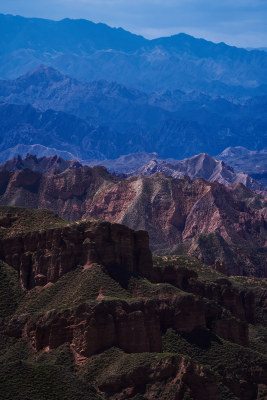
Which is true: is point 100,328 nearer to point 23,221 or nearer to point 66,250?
point 66,250

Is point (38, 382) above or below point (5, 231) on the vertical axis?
below

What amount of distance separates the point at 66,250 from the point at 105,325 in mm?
11703

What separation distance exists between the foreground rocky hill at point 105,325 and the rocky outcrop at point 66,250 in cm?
8

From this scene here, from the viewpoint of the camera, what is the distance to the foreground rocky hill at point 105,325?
223ft

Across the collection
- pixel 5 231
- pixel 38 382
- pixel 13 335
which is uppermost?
pixel 5 231

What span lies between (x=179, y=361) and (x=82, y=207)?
131 meters

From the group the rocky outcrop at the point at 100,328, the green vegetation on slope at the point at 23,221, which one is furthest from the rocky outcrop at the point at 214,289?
the rocky outcrop at the point at 100,328

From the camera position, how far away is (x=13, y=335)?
7631 cm

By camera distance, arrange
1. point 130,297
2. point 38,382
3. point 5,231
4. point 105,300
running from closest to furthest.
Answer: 1. point 38,382
2. point 105,300
3. point 130,297
4. point 5,231

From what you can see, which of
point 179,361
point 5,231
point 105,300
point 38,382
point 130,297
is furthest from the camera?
point 5,231

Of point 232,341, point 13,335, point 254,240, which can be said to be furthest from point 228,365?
point 254,240

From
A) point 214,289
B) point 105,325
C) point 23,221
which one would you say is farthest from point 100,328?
point 214,289

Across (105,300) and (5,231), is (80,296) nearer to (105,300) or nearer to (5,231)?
(105,300)

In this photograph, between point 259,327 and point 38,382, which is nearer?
point 38,382
